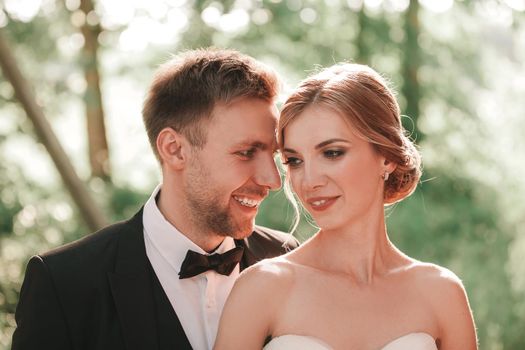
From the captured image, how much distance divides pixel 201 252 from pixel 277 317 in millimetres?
607

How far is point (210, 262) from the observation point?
3.23m

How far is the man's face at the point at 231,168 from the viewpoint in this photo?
3309 millimetres

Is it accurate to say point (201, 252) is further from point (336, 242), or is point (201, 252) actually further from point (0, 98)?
point (0, 98)

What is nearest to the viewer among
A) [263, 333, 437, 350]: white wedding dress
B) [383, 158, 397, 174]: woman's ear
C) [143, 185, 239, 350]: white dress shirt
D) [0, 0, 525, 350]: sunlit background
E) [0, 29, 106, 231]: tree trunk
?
[263, 333, 437, 350]: white wedding dress

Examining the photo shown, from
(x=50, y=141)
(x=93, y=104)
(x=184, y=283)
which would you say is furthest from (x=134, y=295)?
(x=93, y=104)

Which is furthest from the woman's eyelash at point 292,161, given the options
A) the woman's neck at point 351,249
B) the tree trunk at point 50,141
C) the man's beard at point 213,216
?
the tree trunk at point 50,141

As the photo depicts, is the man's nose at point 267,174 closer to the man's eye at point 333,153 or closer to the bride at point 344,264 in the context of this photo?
the bride at point 344,264

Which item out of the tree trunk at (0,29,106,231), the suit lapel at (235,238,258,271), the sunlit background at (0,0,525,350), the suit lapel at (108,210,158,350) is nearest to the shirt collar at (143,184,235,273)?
the suit lapel at (108,210,158,350)

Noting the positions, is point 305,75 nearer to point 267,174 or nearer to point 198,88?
point 198,88

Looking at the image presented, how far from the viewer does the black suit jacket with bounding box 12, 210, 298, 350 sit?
2.93m

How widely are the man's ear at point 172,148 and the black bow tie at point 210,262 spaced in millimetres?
416

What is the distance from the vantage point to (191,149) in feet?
11.1

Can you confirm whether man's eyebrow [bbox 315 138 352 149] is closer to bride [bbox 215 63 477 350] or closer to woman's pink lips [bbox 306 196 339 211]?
bride [bbox 215 63 477 350]

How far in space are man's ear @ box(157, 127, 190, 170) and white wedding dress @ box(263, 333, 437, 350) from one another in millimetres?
953
